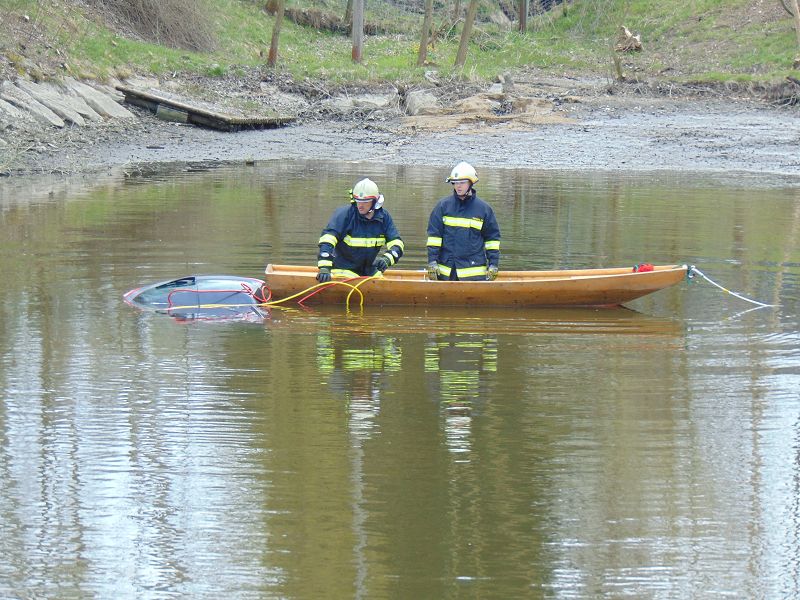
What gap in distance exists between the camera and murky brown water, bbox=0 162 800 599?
6125mm

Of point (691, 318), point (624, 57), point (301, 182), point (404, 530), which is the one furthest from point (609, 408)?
point (624, 57)

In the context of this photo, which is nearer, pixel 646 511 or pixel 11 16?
pixel 646 511

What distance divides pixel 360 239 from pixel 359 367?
2356mm

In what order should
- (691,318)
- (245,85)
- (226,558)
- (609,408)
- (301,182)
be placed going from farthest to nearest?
(245,85) < (301,182) < (691,318) < (609,408) < (226,558)

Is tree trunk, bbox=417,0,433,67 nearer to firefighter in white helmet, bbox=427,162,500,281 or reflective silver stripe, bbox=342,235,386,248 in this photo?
firefighter in white helmet, bbox=427,162,500,281

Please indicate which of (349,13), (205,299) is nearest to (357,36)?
(349,13)

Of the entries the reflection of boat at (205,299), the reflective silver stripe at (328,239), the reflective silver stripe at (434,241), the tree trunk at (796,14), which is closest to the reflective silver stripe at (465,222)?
the reflective silver stripe at (434,241)

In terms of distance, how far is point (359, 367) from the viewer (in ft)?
33.4

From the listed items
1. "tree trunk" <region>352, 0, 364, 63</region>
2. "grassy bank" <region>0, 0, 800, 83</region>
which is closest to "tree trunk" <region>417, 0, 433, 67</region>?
"grassy bank" <region>0, 0, 800, 83</region>

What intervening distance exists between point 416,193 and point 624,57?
2535 centimetres

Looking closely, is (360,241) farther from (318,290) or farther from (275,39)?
(275,39)

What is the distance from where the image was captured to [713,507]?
6.91 metres

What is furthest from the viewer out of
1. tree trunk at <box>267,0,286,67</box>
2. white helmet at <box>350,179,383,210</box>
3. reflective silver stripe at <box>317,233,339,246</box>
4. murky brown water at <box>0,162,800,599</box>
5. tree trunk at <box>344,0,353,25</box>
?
tree trunk at <box>344,0,353,25</box>

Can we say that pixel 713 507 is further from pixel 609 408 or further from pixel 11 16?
pixel 11 16
